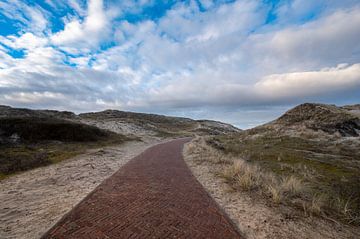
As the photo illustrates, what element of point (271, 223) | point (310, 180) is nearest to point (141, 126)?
point (310, 180)

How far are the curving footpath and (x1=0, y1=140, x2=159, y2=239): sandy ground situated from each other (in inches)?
20.2

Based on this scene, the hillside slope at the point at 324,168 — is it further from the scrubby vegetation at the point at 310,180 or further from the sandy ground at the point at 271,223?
the sandy ground at the point at 271,223

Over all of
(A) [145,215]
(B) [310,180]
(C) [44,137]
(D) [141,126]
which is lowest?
(B) [310,180]

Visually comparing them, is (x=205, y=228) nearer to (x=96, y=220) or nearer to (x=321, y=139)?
(x=96, y=220)

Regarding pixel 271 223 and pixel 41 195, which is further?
pixel 41 195

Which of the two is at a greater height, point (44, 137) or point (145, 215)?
point (44, 137)

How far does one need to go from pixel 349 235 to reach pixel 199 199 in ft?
12.7

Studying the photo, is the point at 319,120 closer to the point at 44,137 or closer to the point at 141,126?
the point at 44,137

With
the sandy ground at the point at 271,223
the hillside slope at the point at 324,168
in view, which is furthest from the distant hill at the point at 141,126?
the sandy ground at the point at 271,223

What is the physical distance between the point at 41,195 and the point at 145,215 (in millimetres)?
4395

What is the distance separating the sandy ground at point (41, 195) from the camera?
5504mm

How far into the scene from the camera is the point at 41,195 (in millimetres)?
7934

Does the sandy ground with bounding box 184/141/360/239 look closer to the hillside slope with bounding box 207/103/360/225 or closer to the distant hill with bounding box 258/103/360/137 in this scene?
the hillside slope with bounding box 207/103/360/225

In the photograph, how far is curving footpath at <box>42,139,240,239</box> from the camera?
16.4 ft
